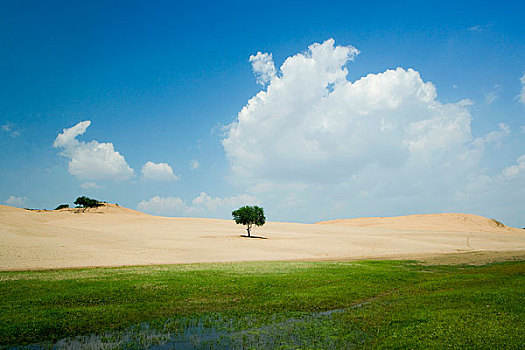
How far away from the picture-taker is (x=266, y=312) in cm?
1764

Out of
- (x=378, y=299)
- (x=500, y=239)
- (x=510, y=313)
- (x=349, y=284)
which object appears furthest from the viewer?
(x=500, y=239)

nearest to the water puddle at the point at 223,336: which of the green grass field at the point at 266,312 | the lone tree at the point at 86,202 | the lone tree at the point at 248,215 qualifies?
the green grass field at the point at 266,312

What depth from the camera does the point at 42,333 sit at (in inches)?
566

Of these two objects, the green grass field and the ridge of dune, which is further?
the ridge of dune

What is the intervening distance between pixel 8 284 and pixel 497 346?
105 feet

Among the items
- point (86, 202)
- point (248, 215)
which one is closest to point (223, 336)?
point (248, 215)

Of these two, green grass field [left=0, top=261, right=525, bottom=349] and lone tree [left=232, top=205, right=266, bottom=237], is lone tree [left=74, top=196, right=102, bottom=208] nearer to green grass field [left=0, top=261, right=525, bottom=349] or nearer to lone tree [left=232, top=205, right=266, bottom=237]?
lone tree [left=232, top=205, right=266, bottom=237]

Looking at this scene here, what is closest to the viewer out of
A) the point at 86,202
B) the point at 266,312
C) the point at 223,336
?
the point at 223,336

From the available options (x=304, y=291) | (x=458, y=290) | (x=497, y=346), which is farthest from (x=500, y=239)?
(x=497, y=346)

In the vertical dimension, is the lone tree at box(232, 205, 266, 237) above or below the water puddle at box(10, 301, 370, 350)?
above

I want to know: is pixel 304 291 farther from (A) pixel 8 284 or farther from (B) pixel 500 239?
(B) pixel 500 239

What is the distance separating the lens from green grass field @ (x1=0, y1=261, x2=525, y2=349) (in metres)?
13.2

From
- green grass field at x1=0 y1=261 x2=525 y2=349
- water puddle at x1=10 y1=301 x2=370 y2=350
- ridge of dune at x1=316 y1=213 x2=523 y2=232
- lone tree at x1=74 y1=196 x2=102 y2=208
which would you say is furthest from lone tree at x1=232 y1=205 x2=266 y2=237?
lone tree at x1=74 y1=196 x2=102 y2=208

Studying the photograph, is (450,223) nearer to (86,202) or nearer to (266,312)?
(266,312)
